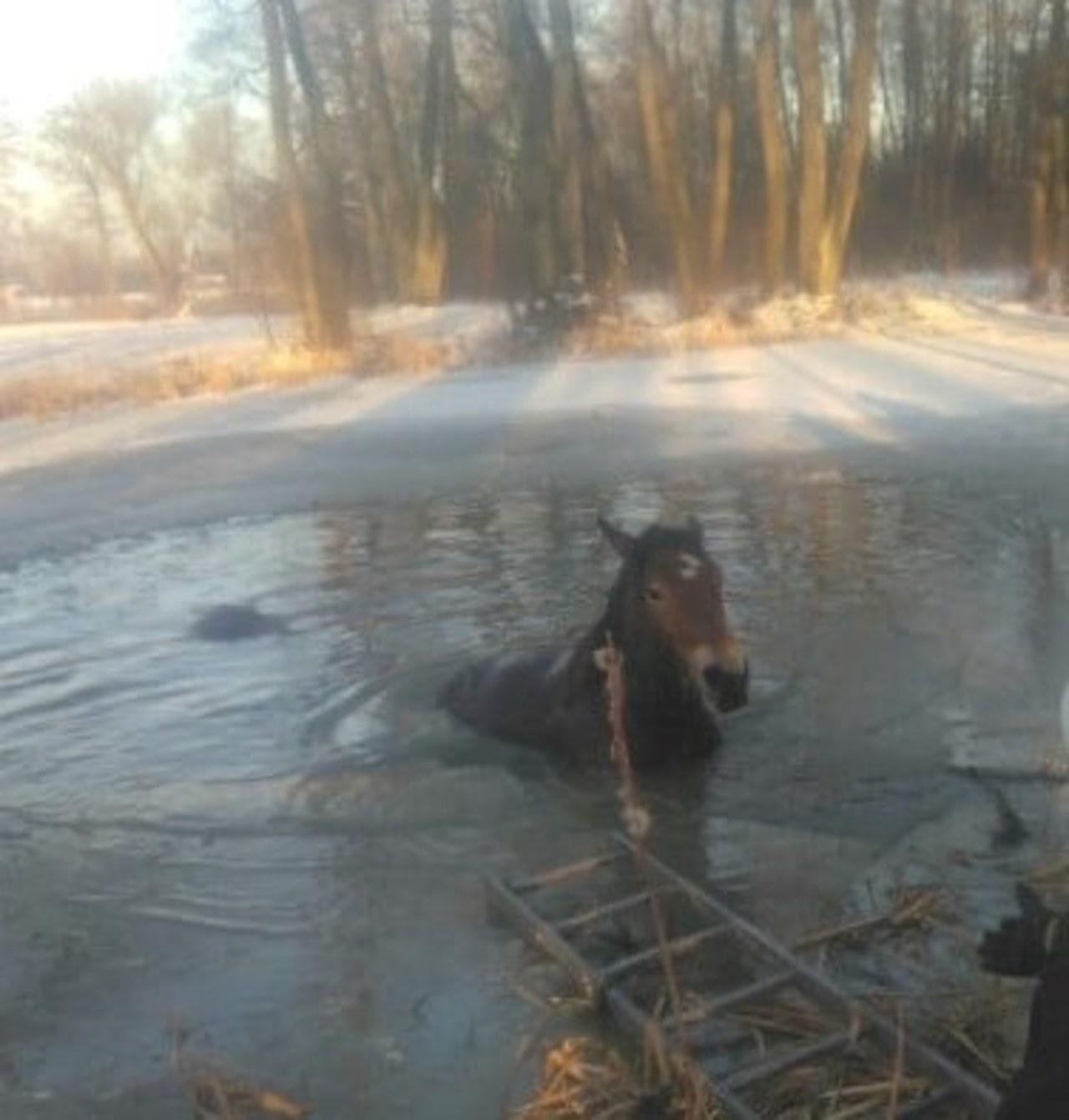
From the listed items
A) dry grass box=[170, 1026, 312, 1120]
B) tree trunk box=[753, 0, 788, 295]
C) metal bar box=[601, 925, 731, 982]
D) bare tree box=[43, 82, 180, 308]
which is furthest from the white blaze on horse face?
bare tree box=[43, 82, 180, 308]

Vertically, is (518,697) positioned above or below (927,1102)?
below

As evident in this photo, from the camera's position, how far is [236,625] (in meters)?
10.4

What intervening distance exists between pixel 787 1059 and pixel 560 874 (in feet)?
5.20

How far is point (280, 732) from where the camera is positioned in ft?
26.8

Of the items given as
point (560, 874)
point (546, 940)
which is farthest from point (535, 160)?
point (546, 940)

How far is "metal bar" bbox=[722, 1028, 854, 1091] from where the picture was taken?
4109 mm

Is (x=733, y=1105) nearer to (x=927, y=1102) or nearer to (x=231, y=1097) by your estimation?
(x=927, y=1102)

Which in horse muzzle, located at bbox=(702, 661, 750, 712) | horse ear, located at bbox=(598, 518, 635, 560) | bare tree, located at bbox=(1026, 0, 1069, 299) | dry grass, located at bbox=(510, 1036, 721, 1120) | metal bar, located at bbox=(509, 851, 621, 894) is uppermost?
bare tree, located at bbox=(1026, 0, 1069, 299)

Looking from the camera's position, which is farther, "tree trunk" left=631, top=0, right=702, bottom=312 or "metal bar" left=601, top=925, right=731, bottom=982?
"tree trunk" left=631, top=0, right=702, bottom=312

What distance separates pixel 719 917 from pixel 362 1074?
1.43 meters

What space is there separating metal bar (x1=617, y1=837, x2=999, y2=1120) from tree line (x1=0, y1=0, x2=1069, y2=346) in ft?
74.2

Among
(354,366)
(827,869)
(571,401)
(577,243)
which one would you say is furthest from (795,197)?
(827,869)

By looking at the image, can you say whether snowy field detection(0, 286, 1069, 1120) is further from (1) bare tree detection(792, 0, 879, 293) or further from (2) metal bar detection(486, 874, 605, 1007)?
(1) bare tree detection(792, 0, 879, 293)

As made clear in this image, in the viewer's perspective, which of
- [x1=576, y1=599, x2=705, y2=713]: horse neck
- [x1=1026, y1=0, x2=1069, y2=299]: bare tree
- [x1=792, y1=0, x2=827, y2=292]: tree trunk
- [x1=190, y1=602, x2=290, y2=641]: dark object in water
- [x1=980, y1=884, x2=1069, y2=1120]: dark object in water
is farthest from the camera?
[x1=1026, y1=0, x2=1069, y2=299]: bare tree
